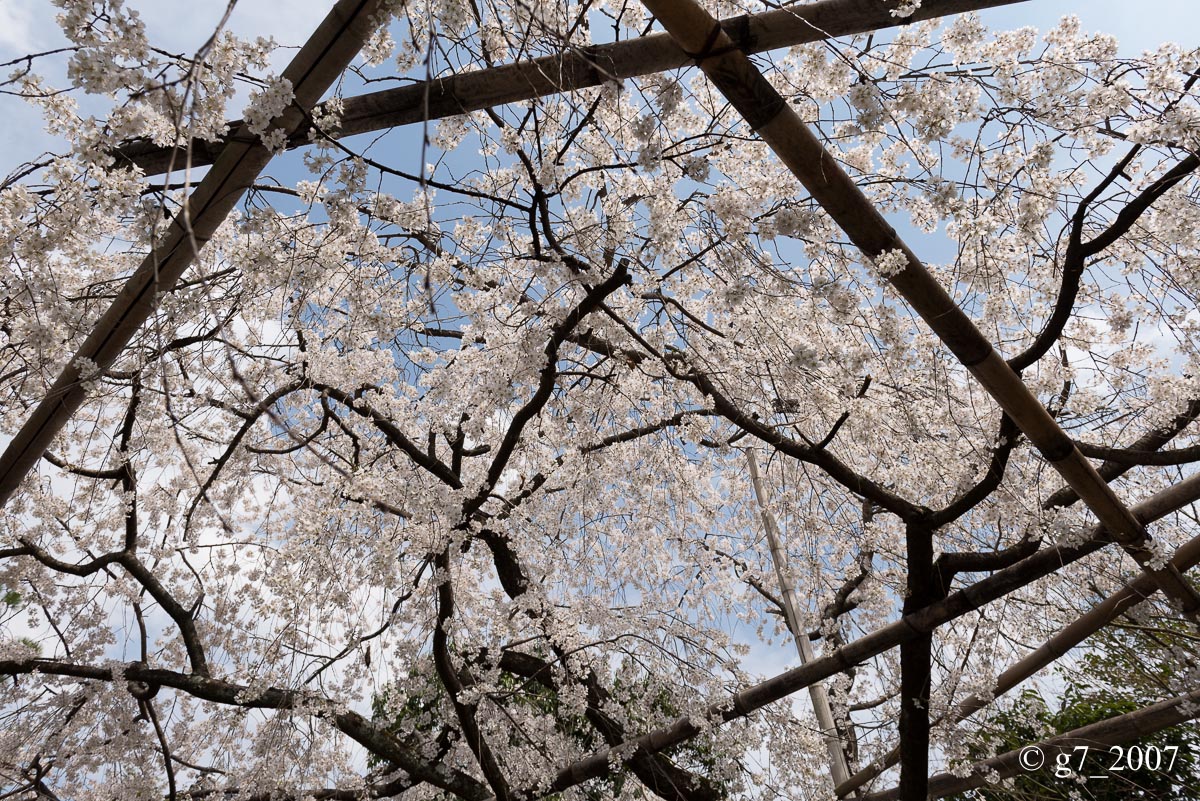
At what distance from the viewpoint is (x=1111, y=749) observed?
4.11 meters

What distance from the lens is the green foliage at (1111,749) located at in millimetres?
3945

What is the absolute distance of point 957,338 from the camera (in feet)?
7.37

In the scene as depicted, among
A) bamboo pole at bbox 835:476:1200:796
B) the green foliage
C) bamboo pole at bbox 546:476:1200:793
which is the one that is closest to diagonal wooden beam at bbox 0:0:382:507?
bamboo pole at bbox 546:476:1200:793

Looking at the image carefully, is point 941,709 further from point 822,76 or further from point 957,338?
point 822,76

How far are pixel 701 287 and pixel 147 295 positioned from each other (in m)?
2.74

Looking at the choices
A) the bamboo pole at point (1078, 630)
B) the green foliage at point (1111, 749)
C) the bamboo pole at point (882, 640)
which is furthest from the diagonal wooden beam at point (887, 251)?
the green foliage at point (1111, 749)

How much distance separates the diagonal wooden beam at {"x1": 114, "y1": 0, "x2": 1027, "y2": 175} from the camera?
192cm

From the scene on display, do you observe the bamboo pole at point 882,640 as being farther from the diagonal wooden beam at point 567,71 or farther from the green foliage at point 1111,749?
the diagonal wooden beam at point 567,71

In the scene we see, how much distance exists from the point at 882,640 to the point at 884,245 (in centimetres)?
221

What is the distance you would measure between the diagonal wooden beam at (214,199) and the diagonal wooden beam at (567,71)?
108 millimetres

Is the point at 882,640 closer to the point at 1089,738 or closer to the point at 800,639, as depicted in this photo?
the point at 1089,738

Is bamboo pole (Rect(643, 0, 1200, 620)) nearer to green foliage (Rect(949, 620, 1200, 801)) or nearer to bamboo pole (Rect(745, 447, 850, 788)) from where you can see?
green foliage (Rect(949, 620, 1200, 801))

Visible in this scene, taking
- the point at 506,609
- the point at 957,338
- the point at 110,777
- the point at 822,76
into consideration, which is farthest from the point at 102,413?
the point at 957,338

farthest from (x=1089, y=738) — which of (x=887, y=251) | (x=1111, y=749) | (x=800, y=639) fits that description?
(x=887, y=251)
